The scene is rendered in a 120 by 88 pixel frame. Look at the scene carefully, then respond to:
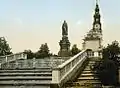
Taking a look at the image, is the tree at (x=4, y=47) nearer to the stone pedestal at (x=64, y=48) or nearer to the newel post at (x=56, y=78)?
the stone pedestal at (x=64, y=48)

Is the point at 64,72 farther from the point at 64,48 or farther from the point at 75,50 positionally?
the point at 75,50

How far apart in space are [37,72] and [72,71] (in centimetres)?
242

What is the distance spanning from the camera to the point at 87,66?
823 inches

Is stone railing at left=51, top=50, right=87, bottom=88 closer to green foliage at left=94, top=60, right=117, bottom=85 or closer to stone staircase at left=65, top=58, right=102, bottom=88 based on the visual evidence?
stone staircase at left=65, top=58, right=102, bottom=88

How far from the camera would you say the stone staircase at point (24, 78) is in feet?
51.5

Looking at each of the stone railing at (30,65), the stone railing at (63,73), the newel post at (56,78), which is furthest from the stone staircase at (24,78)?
the stone railing at (30,65)

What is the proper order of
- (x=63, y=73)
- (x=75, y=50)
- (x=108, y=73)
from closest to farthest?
(x=63, y=73) → (x=108, y=73) → (x=75, y=50)

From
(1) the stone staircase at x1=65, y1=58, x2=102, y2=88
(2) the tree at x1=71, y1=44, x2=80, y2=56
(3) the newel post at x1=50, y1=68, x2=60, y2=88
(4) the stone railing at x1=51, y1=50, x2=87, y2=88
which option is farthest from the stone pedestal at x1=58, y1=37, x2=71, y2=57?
(3) the newel post at x1=50, y1=68, x2=60, y2=88

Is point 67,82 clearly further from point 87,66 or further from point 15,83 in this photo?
point 87,66

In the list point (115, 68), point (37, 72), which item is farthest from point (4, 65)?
point (115, 68)

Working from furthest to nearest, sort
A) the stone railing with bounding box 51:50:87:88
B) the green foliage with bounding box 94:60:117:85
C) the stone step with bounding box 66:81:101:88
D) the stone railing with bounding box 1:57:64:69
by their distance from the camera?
the stone railing with bounding box 1:57:64:69 → the green foliage with bounding box 94:60:117:85 → the stone step with bounding box 66:81:101:88 → the stone railing with bounding box 51:50:87:88

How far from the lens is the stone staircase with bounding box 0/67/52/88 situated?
51.5ft

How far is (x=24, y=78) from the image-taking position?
1681 centimetres

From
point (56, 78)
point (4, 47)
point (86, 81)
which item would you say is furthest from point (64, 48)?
point (56, 78)
